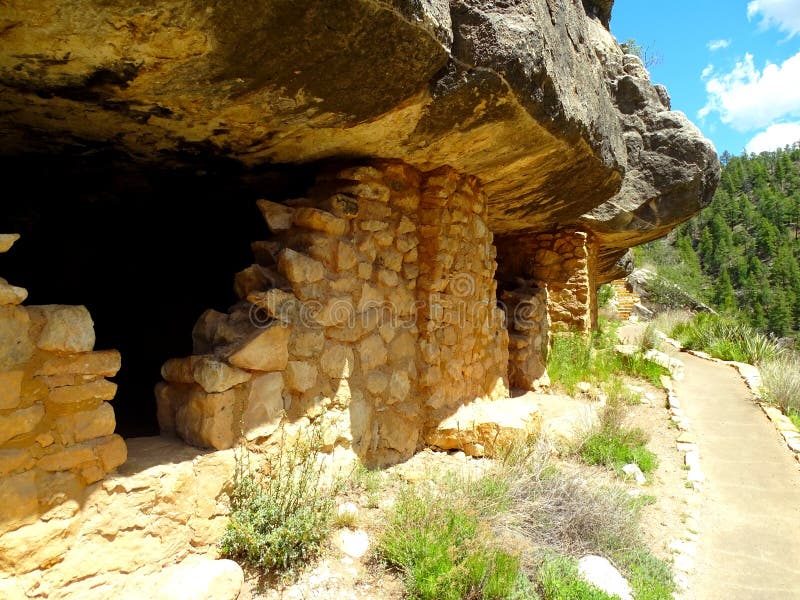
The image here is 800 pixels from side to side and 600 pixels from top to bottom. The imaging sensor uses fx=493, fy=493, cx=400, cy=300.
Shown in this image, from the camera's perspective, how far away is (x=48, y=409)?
1.79 meters

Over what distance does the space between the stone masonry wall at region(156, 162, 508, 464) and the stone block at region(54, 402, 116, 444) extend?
0.41 meters

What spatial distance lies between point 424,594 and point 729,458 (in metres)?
3.94

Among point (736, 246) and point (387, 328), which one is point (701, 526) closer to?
point (387, 328)

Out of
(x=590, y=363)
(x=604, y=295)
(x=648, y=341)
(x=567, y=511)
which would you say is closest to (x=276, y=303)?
(x=567, y=511)

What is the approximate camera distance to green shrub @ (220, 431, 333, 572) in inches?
84.1

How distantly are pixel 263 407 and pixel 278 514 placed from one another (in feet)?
1.65

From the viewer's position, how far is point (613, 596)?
2.23 meters

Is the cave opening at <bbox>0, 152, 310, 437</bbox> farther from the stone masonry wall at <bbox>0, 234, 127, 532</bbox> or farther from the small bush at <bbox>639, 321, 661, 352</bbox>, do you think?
the small bush at <bbox>639, 321, 661, 352</bbox>

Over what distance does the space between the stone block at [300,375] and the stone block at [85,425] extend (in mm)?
852

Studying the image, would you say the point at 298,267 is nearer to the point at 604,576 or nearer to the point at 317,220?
the point at 317,220

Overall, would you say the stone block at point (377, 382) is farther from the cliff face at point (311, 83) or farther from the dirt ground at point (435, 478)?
the cliff face at point (311, 83)

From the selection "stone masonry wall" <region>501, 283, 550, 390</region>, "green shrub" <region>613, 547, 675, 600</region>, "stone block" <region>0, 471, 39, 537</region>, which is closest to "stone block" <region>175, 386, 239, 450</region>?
"stone block" <region>0, 471, 39, 537</region>

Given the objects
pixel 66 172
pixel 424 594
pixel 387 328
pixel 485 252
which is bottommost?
pixel 424 594

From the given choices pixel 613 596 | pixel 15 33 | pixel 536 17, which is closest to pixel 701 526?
pixel 613 596
